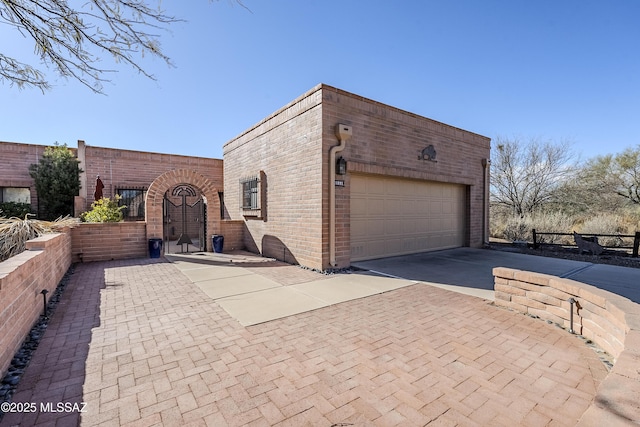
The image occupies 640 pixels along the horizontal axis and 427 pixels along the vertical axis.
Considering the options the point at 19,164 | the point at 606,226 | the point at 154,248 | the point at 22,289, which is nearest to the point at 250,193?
the point at 154,248

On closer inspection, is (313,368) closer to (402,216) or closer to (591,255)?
(402,216)

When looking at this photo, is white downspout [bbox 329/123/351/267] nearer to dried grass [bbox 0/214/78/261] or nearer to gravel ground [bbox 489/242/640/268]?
dried grass [bbox 0/214/78/261]

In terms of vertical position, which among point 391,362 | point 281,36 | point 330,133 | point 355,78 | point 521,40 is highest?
point 521,40

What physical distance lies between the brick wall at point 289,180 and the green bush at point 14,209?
8951 mm

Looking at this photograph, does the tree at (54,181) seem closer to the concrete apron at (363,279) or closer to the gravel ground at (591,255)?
the concrete apron at (363,279)

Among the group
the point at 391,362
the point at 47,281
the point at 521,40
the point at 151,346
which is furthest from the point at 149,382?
the point at 521,40

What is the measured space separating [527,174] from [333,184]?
15.7 m

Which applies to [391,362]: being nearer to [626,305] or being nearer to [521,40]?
[626,305]

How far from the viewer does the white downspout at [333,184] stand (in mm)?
6691

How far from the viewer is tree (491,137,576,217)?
1642 cm

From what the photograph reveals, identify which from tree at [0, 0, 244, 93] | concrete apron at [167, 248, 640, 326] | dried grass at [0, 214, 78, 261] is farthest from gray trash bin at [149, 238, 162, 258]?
tree at [0, 0, 244, 93]

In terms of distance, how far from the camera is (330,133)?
263 inches

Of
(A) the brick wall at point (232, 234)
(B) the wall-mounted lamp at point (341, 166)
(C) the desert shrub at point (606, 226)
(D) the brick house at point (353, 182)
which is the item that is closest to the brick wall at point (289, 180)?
(D) the brick house at point (353, 182)

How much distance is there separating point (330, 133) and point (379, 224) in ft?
9.98
